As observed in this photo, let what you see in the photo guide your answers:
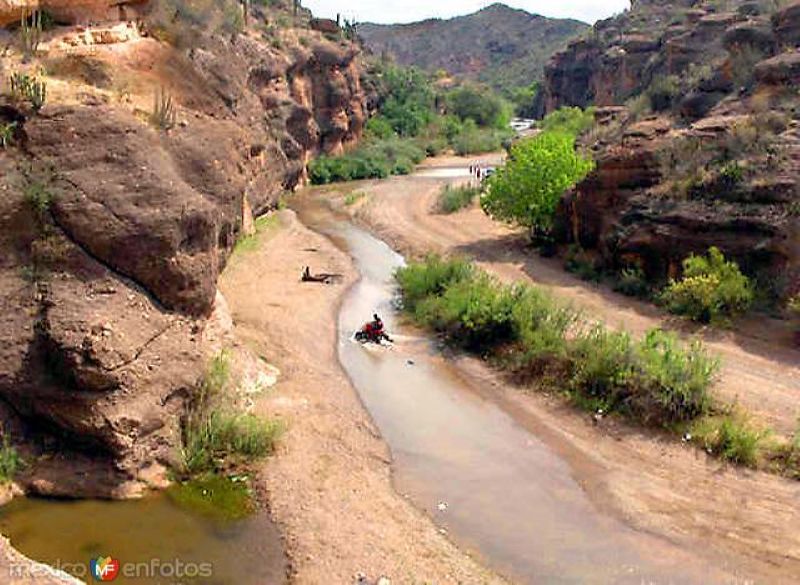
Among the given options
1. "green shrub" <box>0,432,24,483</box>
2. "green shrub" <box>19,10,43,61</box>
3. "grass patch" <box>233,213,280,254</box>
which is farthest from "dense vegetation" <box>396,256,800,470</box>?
"green shrub" <box>19,10,43,61</box>

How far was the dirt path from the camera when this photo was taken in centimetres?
1120

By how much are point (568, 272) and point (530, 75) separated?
12393cm

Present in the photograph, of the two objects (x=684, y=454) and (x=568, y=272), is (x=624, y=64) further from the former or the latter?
(x=684, y=454)

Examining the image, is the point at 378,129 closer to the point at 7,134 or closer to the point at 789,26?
the point at 789,26

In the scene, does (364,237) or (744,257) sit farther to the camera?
(364,237)

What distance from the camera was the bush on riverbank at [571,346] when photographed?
1450 cm

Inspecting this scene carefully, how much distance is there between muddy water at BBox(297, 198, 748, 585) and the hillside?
13578cm

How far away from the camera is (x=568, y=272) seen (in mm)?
25547

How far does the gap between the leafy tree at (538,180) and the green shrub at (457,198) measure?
8.09 m

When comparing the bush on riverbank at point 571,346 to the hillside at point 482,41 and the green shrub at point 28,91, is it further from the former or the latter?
the hillside at point 482,41

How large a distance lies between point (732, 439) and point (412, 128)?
57545 mm

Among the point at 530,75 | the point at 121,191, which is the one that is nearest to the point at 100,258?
the point at 121,191

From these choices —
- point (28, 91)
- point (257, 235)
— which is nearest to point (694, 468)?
point (28, 91)

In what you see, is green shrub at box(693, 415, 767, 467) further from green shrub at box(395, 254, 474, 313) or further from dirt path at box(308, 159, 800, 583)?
green shrub at box(395, 254, 474, 313)
